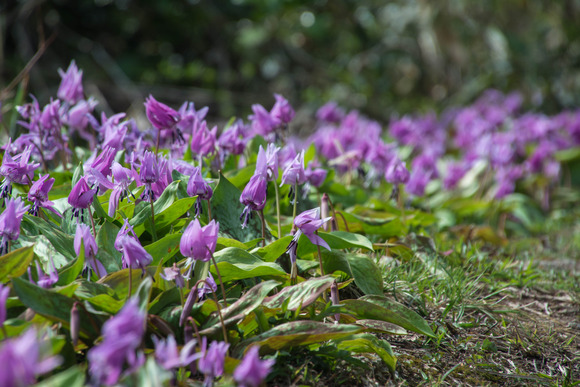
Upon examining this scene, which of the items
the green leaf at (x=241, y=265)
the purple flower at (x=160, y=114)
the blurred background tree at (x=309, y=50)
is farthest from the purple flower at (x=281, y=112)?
the blurred background tree at (x=309, y=50)

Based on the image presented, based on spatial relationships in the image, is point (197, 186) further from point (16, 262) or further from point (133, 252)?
point (16, 262)

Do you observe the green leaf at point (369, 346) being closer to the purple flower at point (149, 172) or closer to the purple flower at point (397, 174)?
the purple flower at point (149, 172)

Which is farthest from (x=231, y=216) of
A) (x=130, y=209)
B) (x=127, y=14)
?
(x=127, y=14)

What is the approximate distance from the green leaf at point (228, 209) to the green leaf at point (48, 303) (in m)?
0.85

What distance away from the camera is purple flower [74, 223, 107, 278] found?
164cm

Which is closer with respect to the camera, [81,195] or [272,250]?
[81,195]

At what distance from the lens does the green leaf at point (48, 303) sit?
1.45 m

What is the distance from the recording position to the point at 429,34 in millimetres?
8578

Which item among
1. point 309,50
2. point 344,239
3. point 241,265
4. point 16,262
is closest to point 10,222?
point 16,262

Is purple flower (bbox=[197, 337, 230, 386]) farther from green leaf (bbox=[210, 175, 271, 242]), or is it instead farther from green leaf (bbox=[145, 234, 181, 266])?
green leaf (bbox=[210, 175, 271, 242])

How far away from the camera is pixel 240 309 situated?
1.64 metres

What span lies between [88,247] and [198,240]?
1.22ft

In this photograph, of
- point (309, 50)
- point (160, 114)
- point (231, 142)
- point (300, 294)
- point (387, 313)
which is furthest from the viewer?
point (309, 50)

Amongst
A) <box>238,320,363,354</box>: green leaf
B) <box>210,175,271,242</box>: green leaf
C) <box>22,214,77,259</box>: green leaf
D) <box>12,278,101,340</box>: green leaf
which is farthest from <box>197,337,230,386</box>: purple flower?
<box>210,175,271,242</box>: green leaf
